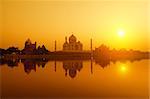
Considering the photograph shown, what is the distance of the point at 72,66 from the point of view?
305 centimetres

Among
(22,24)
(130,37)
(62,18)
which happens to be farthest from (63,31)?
(130,37)

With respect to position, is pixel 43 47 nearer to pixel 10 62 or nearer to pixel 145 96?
pixel 10 62

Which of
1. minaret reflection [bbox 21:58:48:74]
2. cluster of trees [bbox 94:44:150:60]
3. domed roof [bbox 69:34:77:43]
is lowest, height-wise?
minaret reflection [bbox 21:58:48:74]

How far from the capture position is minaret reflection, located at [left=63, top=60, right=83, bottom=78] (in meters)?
3.05

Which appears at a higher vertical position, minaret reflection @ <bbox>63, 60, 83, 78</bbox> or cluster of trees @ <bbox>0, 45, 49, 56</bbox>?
cluster of trees @ <bbox>0, 45, 49, 56</bbox>

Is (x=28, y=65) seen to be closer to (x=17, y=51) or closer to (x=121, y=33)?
(x=17, y=51)

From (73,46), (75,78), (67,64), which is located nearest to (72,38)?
(73,46)

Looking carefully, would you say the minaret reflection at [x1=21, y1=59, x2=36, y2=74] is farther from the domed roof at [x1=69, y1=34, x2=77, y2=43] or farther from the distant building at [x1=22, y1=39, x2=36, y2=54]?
the domed roof at [x1=69, y1=34, x2=77, y2=43]

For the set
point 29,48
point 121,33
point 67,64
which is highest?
point 121,33

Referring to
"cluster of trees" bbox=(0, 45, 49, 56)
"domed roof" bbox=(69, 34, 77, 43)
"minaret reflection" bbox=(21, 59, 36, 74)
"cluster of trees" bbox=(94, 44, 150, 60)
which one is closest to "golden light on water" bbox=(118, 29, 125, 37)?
"cluster of trees" bbox=(94, 44, 150, 60)

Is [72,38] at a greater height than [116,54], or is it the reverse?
[72,38]

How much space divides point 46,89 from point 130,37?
2.49 ft

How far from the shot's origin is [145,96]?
2.98 metres

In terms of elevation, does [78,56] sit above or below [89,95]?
above
